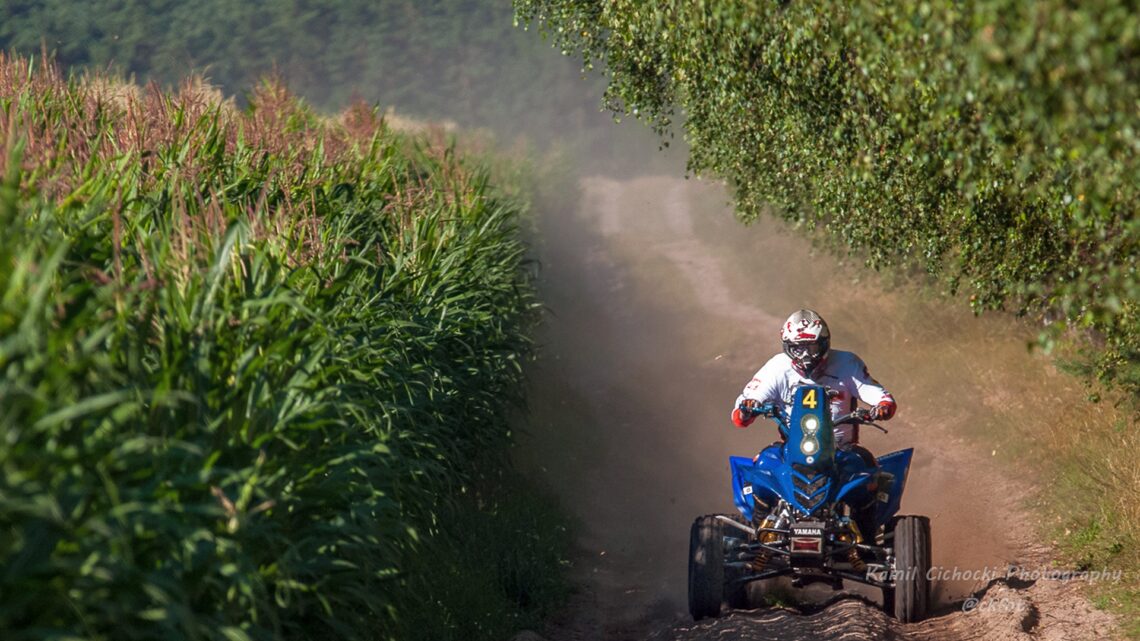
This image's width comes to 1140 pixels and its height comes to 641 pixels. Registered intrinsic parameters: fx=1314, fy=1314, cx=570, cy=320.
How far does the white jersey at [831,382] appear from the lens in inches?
373

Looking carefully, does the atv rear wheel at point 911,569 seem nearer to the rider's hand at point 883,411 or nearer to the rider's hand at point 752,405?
the rider's hand at point 883,411

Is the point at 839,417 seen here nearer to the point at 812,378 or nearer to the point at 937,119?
the point at 812,378

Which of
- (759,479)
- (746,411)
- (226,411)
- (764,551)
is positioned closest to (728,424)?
(746,411)

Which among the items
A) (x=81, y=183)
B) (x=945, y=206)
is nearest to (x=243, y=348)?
(x=81, y=183)

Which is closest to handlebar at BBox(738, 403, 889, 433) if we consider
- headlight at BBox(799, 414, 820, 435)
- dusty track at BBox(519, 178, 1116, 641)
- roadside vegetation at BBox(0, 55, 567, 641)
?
headlight at BBox(799, 414, 820, 435)

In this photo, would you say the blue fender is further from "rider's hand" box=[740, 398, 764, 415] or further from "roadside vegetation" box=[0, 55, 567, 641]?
"roadside vegetation" box=[0, 55, 567, 641]

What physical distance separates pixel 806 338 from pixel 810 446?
1146 mm

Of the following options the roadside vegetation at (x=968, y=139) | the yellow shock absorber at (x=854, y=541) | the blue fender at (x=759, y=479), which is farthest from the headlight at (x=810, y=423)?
the roadside vegetation at (x=968, y=139)

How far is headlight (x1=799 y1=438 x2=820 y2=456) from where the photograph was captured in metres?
8.24

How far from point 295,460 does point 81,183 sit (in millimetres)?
2599

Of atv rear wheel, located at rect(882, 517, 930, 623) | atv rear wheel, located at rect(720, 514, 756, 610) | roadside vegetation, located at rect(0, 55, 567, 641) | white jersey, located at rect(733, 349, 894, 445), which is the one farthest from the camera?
white jersey, located at rect(733, 349, 894, 445)

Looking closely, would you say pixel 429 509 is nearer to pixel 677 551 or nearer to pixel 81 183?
pixel 81 183

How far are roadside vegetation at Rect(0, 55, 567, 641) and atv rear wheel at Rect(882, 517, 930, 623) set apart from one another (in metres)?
2.54

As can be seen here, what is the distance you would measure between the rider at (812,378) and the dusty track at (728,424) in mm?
1350
